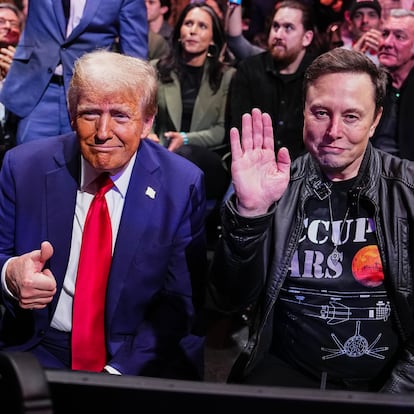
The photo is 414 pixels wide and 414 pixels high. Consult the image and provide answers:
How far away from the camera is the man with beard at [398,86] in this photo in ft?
10.0

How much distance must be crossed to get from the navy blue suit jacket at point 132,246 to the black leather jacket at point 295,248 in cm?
15

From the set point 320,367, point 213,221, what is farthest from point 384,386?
point 213,221

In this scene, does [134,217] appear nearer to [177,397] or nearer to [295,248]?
[295,248]

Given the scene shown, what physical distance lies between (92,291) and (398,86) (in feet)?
6.54

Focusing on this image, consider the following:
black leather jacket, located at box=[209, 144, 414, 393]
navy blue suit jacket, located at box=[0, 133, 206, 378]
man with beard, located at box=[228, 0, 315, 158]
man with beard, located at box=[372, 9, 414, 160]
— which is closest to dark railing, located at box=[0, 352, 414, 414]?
black leather jacket, located at box=[209, 144, 414, 393]

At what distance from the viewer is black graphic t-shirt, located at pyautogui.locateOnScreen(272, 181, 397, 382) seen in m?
1.85

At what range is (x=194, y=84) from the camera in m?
3.68

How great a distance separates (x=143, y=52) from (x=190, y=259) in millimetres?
1527

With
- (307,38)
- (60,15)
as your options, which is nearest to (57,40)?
(60,15)

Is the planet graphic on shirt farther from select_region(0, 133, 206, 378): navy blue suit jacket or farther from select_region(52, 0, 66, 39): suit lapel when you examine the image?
select_region(52, 0, 66, 39): suit lapel

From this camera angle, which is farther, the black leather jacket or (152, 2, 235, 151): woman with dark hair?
(152, 2, 235, 151): woman with dark hair

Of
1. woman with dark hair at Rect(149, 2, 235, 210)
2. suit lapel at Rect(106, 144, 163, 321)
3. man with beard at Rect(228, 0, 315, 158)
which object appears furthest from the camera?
woman with dark hair at Rect(149, 2, 235, 210)

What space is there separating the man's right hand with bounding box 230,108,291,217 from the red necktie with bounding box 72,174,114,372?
0.44 meters

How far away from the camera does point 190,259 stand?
6.55ft
